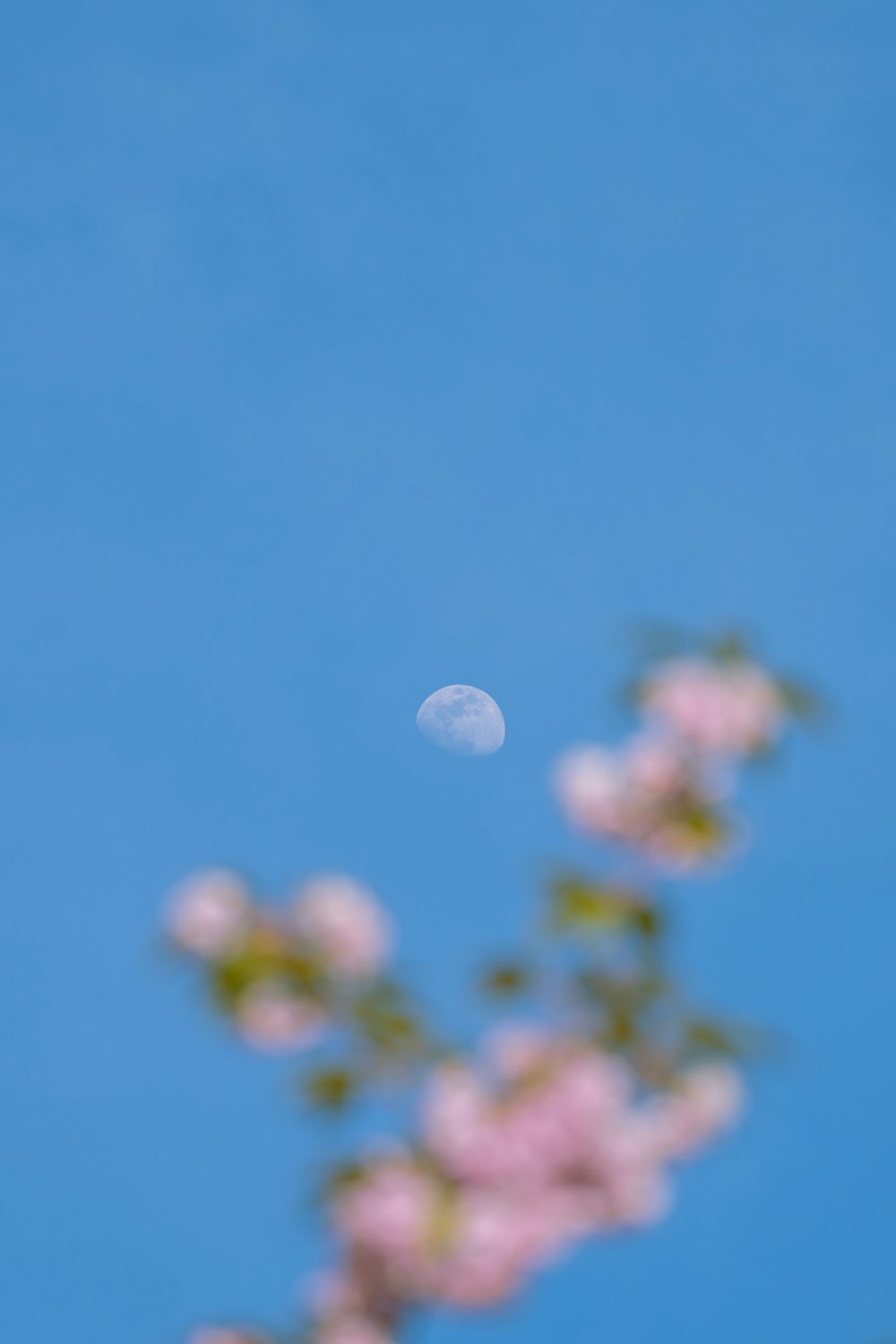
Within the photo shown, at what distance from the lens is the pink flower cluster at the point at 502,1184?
299 inches

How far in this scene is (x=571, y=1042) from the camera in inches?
314

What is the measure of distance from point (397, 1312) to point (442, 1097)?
1057 millimetres

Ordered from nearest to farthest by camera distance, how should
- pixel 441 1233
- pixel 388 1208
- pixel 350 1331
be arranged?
pixel 441 1233 < pixel 388 1208 < pixel 350 1331

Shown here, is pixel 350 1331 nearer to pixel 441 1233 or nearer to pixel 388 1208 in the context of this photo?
pixel 388 1208

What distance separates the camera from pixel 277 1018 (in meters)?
8.44

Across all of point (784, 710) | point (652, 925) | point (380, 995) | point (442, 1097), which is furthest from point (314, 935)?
point (784, 710)

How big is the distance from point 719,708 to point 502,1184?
262 cm

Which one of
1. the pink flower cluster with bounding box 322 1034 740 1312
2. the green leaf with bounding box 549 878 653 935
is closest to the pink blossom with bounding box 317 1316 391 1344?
the pink flower cluster with bounding box 322 1034 740 1312

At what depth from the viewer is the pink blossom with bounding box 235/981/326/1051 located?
27.6 feet

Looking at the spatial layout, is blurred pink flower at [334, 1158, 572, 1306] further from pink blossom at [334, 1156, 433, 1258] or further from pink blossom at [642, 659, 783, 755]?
pink blossom at [642, 659, 783, 755]

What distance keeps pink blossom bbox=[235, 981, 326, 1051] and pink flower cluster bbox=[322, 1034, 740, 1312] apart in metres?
0.85

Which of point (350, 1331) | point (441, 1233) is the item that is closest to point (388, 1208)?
point (441, 1233)

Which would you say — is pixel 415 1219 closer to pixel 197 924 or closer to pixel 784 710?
pixel 197 924

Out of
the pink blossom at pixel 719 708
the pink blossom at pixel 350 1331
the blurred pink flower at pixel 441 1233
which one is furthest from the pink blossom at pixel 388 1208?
the pink blossom at pixel 719 708
